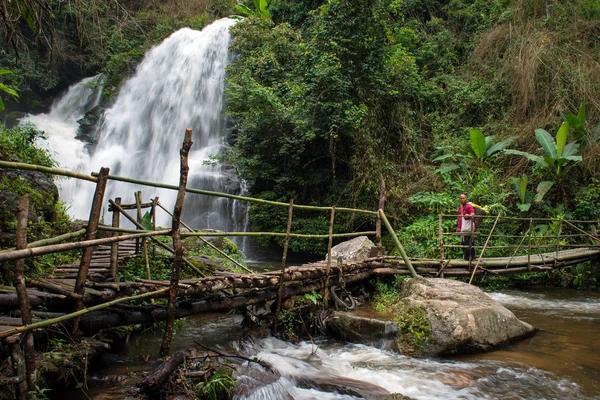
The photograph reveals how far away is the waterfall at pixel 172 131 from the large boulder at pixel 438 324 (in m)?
8.13

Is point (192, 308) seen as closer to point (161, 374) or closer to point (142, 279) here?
point (142, 279)

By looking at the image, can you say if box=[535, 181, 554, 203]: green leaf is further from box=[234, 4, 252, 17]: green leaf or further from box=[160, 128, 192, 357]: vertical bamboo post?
box=[234, 4, 252, 17]: green leaf

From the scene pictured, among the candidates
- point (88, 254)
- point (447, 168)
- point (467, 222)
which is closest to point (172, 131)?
point (447, 168)

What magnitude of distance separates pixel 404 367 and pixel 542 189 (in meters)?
6.64

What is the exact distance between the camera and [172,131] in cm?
1595

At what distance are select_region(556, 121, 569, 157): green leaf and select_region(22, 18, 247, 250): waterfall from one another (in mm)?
8299

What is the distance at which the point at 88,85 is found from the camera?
19953mm

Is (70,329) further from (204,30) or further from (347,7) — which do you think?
(204,30)

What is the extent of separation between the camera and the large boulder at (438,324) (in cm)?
459

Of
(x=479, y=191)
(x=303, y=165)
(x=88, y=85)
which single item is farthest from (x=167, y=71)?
(x=479, y=191)

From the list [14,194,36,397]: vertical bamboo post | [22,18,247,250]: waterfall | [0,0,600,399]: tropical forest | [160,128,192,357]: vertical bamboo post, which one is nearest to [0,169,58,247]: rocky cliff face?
[0,0,600,399]: tropical forest

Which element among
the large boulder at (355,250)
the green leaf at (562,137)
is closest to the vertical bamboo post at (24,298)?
the large boulder at (355,250)

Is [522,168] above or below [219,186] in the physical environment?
above

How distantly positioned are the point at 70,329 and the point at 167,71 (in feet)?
53.8
